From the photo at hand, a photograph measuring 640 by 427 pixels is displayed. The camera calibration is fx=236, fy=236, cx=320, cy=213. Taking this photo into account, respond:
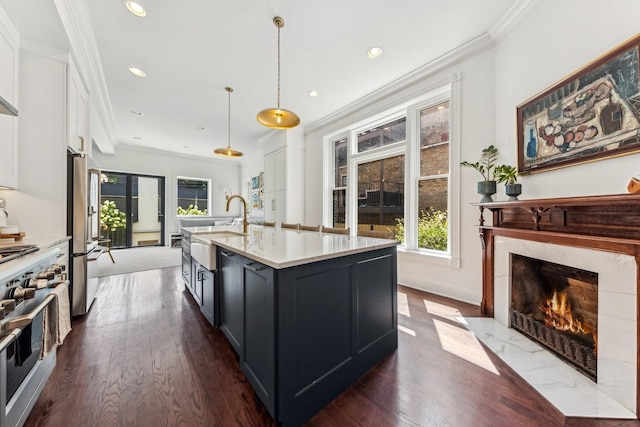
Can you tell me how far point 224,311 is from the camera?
1.95 metres

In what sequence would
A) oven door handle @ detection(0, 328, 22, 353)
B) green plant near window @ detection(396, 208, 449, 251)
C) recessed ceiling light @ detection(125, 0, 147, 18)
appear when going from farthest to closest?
green plant near window @ detection(396, 208, 449, 251), recessed ceiling light @ detection(125, 0, 147, 18), oven door handle @ detection(0, 328, 22, 353)

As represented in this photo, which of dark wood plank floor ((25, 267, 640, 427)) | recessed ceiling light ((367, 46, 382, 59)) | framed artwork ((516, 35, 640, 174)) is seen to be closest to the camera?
dark wood plank floor ((25, 267, 640, 427))

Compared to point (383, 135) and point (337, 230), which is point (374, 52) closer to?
point (383, 135)

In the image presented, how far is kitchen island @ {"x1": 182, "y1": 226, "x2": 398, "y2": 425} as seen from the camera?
1.19m

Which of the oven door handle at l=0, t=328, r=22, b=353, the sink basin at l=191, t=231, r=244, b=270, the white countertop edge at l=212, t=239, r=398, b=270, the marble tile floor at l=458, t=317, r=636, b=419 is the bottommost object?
the marble tile floor at l=458, t=317, r=636, b=419

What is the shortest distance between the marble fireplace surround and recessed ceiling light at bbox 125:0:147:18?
145 inches

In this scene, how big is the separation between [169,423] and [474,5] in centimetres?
387

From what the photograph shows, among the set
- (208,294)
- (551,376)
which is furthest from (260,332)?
(551,376)

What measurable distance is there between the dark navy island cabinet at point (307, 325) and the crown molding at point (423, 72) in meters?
2.60

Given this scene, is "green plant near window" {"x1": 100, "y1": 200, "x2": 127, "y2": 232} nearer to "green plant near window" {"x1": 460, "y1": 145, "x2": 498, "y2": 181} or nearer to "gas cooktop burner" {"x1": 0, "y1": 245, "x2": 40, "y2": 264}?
"gas cooktop burner" {"x1": 0, "y1": 245, "x2": 40, "y2": 264}

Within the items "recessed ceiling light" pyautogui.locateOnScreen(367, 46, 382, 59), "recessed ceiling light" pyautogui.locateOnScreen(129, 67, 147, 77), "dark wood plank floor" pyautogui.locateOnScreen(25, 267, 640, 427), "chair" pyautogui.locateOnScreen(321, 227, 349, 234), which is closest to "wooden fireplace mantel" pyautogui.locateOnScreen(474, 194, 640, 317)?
"dark wood plank floor" pyautogui.locateOnScreen(25, 267, 640, 427)

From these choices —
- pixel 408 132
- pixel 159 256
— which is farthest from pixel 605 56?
pixel 159 256

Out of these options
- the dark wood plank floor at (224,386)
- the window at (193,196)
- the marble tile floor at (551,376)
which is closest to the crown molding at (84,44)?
the dark wood plank floor at (224,386)

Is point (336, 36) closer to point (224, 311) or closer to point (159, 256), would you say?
point (224, 311)
